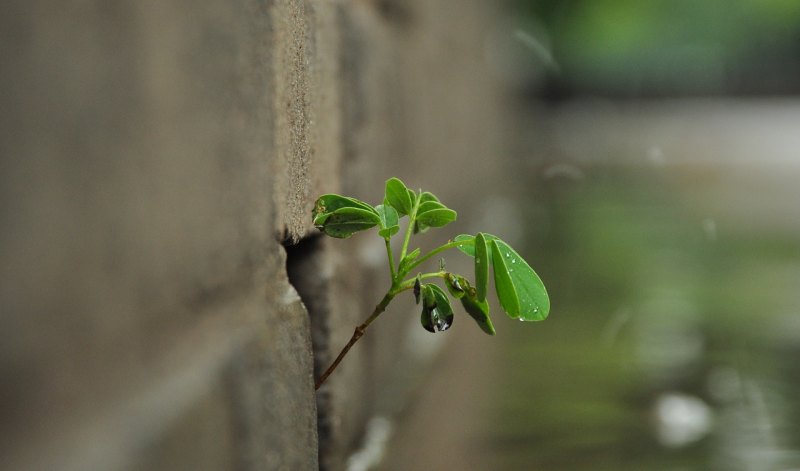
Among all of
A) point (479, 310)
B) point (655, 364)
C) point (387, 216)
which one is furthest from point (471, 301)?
point (655, 364)

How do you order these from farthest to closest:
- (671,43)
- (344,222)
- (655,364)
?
(671,43), (655,364), (344,222)

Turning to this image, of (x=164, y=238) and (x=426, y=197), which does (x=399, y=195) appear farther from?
(x=164, y=238)

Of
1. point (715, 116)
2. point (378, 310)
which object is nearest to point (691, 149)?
point (715, 116)

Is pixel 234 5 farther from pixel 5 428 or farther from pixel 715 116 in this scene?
pixel 715 116

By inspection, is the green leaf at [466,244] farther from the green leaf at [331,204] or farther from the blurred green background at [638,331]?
the blurred green background at [638,331]

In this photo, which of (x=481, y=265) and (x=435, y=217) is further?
(x=435, y=217)

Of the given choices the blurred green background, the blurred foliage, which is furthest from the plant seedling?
the blurred foliage
